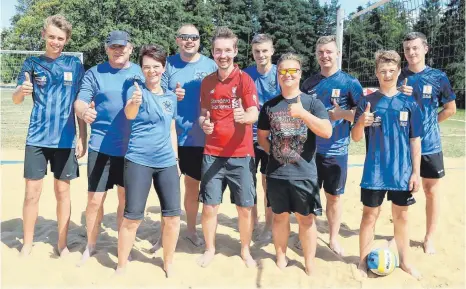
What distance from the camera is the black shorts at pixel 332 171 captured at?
392cm

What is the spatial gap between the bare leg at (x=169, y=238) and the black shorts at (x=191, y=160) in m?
0.73

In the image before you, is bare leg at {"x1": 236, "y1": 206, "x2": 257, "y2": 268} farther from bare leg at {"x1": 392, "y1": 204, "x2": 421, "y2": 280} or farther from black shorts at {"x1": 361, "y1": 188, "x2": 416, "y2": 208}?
bare leg at {"x1": 392, "y1": 204, "x2": 421, "y2": 280}

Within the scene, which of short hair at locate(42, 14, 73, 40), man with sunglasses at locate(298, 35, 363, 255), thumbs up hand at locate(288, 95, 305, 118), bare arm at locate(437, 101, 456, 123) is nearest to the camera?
thumbs up hand at locate(288, 95, 305, 118)

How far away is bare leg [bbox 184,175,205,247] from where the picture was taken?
4180 mm

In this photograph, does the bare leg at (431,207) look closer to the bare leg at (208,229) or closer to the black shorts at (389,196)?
the black shorts at (389,196)

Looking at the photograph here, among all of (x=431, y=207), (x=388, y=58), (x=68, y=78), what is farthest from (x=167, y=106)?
(x=431, y=207)

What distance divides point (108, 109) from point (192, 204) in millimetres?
1342

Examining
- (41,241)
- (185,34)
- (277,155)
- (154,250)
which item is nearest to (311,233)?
(277,155)

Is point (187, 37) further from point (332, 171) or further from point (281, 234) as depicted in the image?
point (281, 234)

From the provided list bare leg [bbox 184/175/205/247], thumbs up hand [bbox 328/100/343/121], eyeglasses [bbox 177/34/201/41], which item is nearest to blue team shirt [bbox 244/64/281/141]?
thumbs up hand [bbox 328/100/343/121]

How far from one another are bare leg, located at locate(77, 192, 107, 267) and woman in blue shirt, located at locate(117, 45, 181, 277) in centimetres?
45

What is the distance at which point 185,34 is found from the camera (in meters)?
3.88

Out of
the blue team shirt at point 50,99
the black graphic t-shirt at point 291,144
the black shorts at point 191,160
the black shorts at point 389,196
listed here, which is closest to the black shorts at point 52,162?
the blue team shirt at point 50,99

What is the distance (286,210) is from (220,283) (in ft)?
2.59
